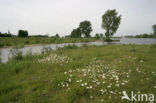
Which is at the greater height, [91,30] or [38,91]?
[91,30]

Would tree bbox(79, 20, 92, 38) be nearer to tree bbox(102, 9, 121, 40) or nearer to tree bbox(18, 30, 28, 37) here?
tree bbox(102, 9, 121, 40)

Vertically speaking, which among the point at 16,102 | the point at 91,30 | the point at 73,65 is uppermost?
the point at 91,30

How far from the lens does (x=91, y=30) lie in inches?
2594

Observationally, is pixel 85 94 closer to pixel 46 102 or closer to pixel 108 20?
pixel 46 102

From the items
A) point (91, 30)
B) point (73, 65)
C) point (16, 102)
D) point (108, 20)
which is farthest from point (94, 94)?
point (91, 30)

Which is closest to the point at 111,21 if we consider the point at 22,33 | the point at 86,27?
the point at 86,27

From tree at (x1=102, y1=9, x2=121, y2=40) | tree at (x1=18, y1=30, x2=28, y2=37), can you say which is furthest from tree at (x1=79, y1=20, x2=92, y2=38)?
tree at (x1=18, y1=30, x2=28, y2=37)

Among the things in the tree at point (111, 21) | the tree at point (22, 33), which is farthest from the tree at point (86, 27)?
the tree at point (22, 33)

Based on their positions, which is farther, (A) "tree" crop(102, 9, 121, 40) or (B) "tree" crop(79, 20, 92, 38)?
(B) "tree" crop(79, 20, 92, 38)

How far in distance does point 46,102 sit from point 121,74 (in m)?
3.40

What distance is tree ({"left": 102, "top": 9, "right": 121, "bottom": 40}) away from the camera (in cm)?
3806

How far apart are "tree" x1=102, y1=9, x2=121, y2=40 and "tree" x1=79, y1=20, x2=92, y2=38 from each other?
78.3 ft

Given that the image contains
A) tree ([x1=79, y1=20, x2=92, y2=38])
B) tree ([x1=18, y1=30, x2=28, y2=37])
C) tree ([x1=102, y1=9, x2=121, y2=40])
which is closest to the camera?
tree ([x1=102, y1=9, x2=121, y2=40])

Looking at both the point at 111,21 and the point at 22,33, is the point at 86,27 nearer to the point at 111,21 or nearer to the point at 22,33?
the point at 111,21
